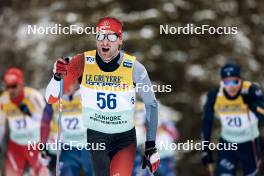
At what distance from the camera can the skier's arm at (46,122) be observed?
24.9 ft

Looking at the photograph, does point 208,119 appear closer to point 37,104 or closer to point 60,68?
point 37,104

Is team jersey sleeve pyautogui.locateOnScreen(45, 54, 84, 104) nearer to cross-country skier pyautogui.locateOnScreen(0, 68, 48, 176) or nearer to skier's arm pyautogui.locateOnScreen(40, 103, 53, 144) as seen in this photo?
skier's arm pyautogui.locateOnScreen(40, 103, 53, 144)

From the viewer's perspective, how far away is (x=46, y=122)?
7695mm

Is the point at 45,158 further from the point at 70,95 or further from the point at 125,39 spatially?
the point at 125,39

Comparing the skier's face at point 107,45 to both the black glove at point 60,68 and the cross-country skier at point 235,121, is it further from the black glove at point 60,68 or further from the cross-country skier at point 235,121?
the cross-country skier at point 235,121

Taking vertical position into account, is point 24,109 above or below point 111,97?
above

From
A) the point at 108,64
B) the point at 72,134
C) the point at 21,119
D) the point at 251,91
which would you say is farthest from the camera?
the point at 21,119

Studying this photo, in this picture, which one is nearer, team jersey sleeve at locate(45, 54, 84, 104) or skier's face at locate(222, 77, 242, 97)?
team jersey sleeve at locate(45, 54, 84, 104)

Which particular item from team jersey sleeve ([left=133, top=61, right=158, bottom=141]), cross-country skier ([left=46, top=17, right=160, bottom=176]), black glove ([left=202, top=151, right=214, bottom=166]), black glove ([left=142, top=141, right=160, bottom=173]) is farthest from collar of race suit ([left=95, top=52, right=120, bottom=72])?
black glove ([left=202, top=151, right=214, bottom=166])

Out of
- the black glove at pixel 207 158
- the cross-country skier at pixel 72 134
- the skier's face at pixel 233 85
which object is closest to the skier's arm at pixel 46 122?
the cross-country skier at pixel 72 134

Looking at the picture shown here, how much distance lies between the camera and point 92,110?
6.14m

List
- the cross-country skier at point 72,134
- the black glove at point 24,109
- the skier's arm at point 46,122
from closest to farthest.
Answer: the skier's arm at point 46,122
the cross-country skier at point 72,134
the black glove at point 24,109

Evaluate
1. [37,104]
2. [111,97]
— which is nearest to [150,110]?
[111,97]

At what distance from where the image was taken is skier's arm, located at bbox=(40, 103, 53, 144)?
7.59 meters
